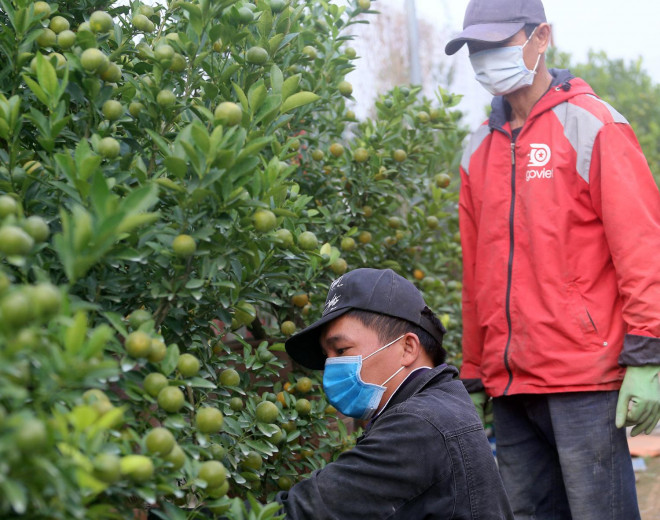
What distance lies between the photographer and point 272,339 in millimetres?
2904

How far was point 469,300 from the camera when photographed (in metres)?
3.24

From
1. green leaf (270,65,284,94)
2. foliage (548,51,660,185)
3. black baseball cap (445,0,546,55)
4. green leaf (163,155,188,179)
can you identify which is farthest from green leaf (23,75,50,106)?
foliage (548,51,660,185)

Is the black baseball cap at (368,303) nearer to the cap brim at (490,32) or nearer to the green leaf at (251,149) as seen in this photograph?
the green leaf at (251,149)

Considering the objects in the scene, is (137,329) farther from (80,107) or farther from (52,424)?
(80,107)

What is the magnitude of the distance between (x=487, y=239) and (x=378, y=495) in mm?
1401

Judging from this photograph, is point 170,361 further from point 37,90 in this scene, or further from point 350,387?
point 350,387

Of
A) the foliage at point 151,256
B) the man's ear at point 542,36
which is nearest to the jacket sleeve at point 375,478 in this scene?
the foliage at point 151,256

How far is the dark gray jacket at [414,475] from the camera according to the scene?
1910 millimetres

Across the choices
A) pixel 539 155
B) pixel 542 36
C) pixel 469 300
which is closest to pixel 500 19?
pixel 542 36

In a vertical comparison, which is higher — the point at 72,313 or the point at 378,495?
the point at 72,313

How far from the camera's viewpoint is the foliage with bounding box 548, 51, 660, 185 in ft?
30.8

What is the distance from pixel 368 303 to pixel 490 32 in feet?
4.26

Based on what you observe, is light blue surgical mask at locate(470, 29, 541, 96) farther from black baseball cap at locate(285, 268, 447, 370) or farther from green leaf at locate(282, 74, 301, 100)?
green leaf at locate(282, 74, 301, 100)

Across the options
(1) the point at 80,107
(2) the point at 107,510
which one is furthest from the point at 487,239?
(2) the point at 107,510
